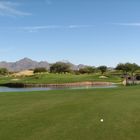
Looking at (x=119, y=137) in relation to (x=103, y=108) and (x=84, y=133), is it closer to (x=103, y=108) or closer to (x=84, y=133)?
(x=84, y=133)

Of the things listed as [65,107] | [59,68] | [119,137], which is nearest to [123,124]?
[119,137]

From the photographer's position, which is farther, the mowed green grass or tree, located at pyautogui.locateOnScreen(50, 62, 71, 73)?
tree, located at pyautogui.locateOnScreen(50, 62, 71, 73)

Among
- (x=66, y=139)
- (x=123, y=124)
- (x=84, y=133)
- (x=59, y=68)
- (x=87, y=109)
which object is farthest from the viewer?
(x=59, y=68)

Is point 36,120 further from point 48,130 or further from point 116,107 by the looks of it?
point 116,107

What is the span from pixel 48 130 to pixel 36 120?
2.09 m

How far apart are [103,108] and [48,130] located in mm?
6065

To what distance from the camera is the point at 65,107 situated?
62.2ft

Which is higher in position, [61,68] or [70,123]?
[61,68]

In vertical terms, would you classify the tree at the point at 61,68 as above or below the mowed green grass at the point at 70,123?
above

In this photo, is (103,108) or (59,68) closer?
(103,108)

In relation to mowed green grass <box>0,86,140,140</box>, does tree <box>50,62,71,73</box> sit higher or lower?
higher

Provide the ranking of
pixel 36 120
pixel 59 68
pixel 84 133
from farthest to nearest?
pixel 59 68 → pixel 36 120 → pixel 84 133

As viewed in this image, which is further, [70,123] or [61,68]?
[61,68]

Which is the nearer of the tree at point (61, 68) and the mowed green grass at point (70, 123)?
the mowed green grass at point (70, 123)
